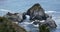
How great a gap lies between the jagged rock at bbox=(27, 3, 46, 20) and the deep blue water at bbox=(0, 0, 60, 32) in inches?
14.4

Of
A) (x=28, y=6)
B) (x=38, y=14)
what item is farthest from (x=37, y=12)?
(x=28, y=6)

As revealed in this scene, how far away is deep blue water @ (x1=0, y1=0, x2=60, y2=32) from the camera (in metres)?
11.6

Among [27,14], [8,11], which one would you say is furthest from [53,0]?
[8,11]

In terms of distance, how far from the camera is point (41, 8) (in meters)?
11.5

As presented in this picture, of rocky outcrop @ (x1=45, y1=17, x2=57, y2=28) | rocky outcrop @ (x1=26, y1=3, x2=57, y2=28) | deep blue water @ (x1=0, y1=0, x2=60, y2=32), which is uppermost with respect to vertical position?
deep blue water @ (x1=0, y1=0, x2=60, y2=32)

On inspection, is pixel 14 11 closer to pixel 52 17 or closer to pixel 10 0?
pixel 10 0

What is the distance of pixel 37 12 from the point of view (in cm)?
1130

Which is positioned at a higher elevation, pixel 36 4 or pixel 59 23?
pixel 36 4

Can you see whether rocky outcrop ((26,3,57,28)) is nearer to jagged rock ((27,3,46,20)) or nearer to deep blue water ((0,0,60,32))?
jagged rock ((27,3,46,20))

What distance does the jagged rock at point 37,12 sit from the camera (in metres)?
11.2

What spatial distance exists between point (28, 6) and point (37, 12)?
0.96 meters

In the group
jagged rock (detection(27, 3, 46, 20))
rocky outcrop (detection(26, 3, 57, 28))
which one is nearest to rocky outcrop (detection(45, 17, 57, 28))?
rocky outcrop (detection(26, 3, 57, 28))

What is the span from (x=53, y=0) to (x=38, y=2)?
944mm

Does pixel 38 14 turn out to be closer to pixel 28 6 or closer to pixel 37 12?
pixel 37 12
